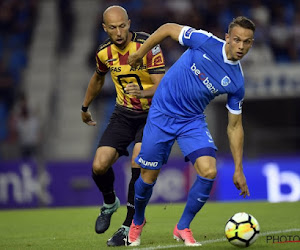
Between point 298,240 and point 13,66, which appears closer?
point 298,240

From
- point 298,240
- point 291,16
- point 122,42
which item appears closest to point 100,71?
point 122,42

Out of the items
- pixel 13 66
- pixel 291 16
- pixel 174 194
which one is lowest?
pixel 174 194

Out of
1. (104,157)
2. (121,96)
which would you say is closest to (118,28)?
(121,96)

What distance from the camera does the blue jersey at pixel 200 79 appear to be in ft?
23.2

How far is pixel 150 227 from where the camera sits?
961 cm

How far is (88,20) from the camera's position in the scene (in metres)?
22.9

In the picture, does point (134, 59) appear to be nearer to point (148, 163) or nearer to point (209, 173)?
point (148, 163)

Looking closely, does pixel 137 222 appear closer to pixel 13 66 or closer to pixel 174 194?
pixel 174 194

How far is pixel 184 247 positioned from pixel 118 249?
2.12 feet

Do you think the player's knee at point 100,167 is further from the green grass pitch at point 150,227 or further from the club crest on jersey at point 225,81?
the club crest on jersey at point 225,81

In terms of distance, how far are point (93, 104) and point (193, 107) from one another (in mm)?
12662

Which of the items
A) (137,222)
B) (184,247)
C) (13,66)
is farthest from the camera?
(13,66)

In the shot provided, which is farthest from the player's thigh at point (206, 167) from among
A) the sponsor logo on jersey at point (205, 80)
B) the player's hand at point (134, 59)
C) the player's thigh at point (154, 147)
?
the player's hand at point (134, 59)

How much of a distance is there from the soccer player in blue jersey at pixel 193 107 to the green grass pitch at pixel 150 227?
689 millimetres
